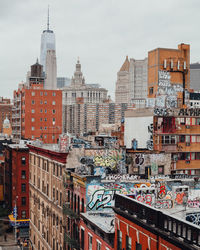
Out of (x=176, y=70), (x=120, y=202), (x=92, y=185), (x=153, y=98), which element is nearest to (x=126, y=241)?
(x=120, y=202)

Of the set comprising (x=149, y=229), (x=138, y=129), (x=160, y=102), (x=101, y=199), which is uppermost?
(x=160, y=102)

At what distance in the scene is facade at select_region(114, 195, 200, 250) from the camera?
65.0ft

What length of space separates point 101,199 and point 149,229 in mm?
14988

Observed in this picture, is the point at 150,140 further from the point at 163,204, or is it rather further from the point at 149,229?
the point at 149,229

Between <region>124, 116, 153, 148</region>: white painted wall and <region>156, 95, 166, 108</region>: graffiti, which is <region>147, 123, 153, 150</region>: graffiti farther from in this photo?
<region>156, 95, 166, 108</region>: graffiti

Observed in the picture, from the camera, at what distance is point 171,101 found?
6259 centimetres

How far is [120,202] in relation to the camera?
88.5 ft

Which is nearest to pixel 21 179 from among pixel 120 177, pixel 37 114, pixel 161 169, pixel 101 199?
pixel 37 114

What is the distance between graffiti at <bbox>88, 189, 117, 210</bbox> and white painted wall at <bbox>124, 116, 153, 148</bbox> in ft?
67.5

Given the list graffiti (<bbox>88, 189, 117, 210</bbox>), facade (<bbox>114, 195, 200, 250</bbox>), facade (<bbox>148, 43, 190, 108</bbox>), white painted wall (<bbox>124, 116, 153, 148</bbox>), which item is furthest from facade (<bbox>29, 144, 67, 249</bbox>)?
facade (<bbox>114, 195, 200, 250</bbox>)

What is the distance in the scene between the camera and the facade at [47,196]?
49.5 metres

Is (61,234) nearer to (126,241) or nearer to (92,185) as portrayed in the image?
(92,185)

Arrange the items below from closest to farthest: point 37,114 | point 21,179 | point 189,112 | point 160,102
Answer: point 189,112 → point 160,102 → point 21,179 → point 37,114

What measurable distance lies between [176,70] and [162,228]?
45772mm
